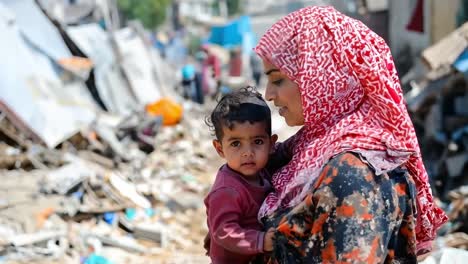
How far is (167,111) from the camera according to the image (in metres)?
12.8

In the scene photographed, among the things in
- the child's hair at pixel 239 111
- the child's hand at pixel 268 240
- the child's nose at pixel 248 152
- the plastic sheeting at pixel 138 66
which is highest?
the child's hair at pixel 239 111

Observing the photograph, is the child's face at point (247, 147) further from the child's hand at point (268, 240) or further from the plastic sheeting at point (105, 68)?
the plastic sheeting at point (105, 68)

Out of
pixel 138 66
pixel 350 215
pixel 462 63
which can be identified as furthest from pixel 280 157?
pixel 138 66

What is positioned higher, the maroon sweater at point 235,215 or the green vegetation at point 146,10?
the maroon sweater at point 235,215

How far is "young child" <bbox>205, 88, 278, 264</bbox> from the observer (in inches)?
82.4

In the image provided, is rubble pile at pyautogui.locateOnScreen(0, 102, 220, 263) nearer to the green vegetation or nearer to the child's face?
the child's face

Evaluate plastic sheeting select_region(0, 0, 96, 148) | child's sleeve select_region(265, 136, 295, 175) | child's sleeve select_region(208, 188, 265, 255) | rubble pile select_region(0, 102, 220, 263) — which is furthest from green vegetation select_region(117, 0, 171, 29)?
child's sleeve select_region(208, 188, 265, 255)

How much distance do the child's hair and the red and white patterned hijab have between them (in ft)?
0.62

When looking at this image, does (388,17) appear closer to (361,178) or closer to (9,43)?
(9,43)

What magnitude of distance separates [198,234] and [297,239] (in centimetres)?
541

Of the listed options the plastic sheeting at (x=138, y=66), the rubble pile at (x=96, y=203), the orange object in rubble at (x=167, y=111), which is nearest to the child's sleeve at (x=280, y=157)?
the rubble pile at (x=96, y=203)

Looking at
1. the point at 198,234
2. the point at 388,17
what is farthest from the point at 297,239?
the point at 388,17

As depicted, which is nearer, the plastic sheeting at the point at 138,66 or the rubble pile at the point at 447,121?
the rubble pile at the point at 447,121

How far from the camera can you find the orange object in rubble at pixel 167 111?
12.7 metres
